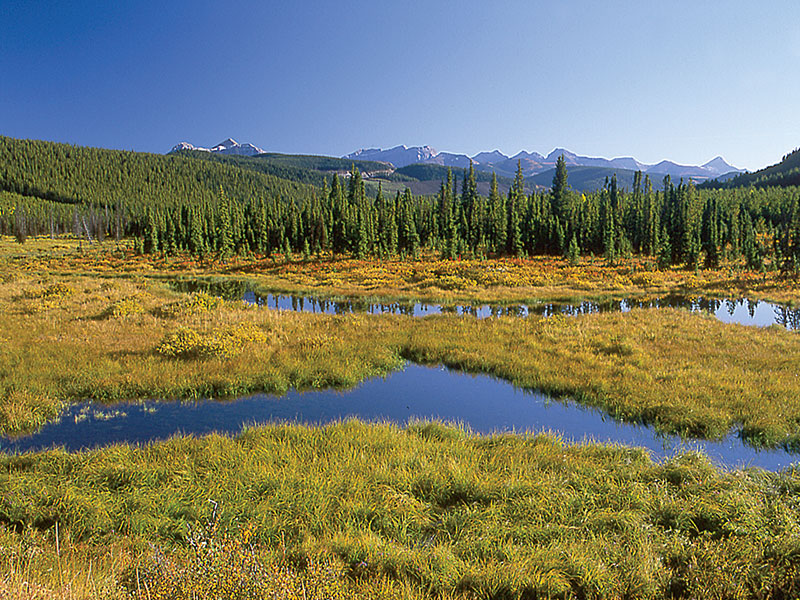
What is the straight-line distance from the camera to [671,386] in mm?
14086

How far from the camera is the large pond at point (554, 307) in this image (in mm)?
30922

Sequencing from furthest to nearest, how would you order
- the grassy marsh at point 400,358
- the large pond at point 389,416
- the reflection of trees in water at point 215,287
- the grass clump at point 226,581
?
the reflection of trees in water at point 215,287, the grassy marsh at point 400,358, the large pond at point 389,416, the grass clump at point 226,581

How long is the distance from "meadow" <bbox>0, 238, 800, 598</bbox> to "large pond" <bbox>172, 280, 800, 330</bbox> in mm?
11936

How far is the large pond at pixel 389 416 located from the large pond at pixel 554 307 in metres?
15.1

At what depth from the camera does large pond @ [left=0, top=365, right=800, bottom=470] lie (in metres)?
10.8

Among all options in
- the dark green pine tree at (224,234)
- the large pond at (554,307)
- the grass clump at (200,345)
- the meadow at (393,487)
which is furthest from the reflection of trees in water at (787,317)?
the dark green pine tree at (224,234)

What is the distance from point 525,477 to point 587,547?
2.38 metres

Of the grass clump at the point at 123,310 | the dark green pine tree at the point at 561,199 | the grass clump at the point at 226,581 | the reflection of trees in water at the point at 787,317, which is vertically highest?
the dark green pine tree at the point at 561,199

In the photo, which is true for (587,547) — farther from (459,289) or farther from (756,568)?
(459,289)

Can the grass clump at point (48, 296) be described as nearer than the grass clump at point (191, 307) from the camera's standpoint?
No

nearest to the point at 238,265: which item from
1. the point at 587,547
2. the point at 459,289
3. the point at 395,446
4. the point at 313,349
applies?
the point at 459,289

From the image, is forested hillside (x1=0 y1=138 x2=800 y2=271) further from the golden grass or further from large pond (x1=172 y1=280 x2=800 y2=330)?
large pond (x1=172 y1=280 x2=800 y2=330)

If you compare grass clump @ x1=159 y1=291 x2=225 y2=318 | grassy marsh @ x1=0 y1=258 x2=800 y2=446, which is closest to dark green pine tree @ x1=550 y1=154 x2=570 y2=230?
grassy marsh @ x1=0 y1=258 x2=800 y2=446

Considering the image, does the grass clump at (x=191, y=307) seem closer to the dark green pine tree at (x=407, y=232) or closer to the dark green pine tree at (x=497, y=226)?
the dark green pine tree at (x=407, y=232)
